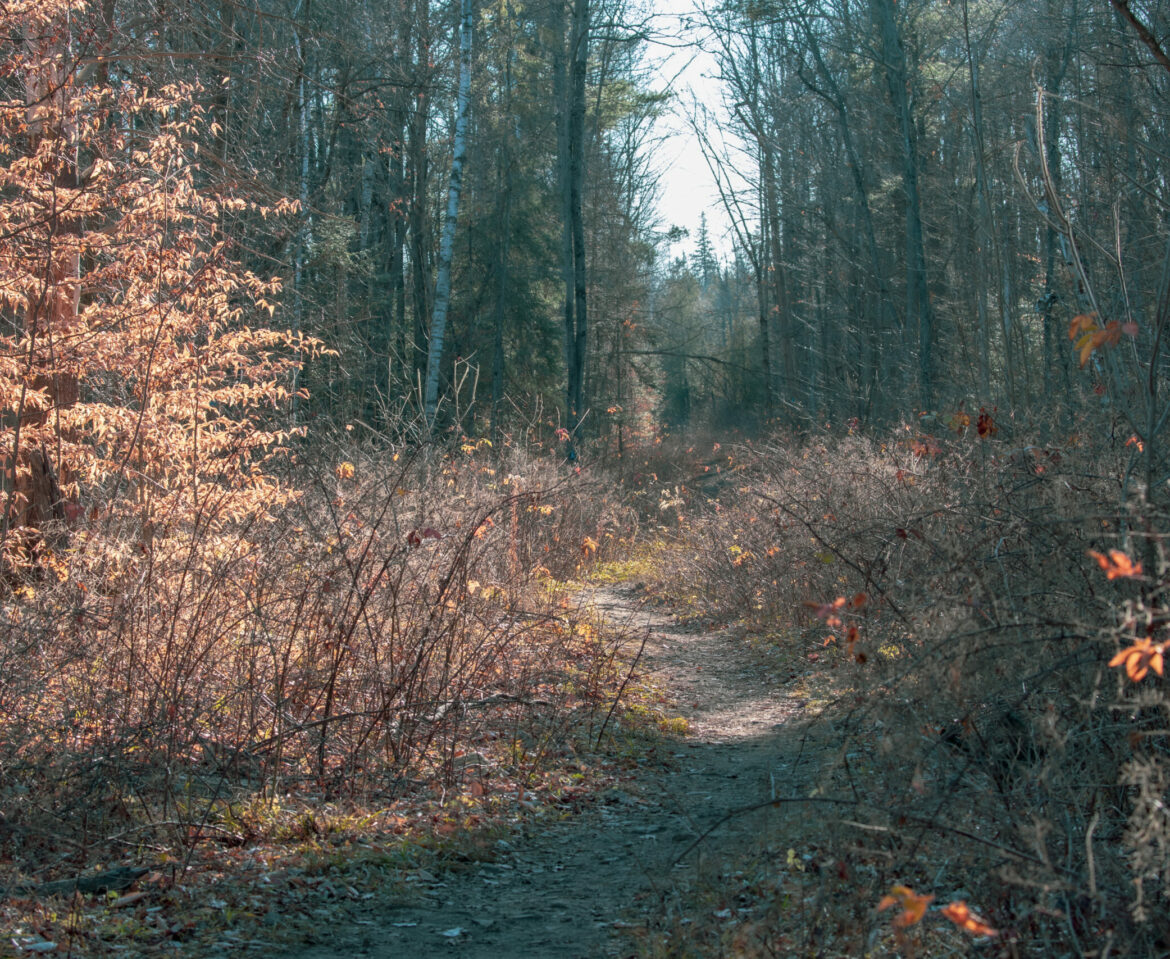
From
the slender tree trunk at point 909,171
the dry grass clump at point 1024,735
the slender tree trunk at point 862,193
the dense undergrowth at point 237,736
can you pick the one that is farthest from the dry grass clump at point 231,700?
the slender tree trunk at point 862,193

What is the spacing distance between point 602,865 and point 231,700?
7.37ft

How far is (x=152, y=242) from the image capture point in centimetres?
711

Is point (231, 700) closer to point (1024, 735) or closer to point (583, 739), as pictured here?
point (583, 739)

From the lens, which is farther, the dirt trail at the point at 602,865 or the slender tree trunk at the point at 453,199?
the slender tree trunk at the point at 453,199

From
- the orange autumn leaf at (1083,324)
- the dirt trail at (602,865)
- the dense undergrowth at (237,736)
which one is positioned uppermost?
the orange autumn leaf at (1083,324)

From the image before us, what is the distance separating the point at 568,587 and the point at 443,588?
5779 mm

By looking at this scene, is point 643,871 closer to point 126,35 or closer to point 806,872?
point 806,872

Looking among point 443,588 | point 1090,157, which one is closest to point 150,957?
point 443,588

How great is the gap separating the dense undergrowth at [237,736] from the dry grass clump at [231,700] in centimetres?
2

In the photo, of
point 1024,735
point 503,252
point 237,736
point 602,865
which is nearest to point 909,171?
point 503,252

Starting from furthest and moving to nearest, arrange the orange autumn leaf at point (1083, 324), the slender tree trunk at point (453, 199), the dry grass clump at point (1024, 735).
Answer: the slender tree trunk at point (453, 199), the orange autumn leaf at point (1083, 324), the dry grass clump at point (1024, 735)

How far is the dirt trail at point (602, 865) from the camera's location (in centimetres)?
327

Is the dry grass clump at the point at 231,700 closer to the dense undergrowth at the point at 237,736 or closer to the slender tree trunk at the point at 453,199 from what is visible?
the dense undergrowth at the point at 237,736

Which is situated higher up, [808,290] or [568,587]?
[808,290]
